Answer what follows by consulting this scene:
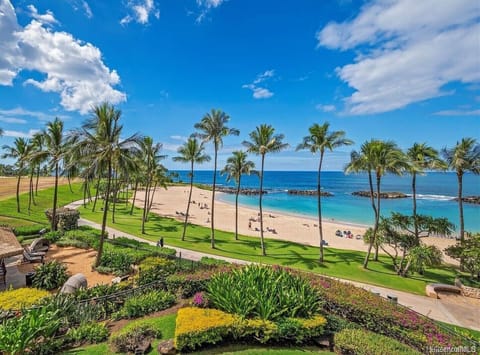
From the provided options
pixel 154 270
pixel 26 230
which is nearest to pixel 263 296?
pixel 154 270

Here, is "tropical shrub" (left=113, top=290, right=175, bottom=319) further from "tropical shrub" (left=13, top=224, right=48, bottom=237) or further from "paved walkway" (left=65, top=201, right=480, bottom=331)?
"tropical shrub" (left=13, top=224, right=48, bottom=237)

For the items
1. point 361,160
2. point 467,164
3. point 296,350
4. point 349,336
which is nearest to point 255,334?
Answer: point 296,350

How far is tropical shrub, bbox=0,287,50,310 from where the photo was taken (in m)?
9.23

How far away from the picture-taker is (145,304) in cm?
992

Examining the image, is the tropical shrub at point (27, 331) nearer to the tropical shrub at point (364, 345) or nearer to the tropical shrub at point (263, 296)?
the tropical shrub at point (263, 296)

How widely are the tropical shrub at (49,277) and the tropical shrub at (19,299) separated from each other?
102 inches

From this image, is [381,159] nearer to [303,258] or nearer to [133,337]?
[303,258]

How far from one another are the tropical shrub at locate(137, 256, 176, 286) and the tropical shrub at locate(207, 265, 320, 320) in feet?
14.2

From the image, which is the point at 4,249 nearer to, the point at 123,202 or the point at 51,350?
the point at 51,350

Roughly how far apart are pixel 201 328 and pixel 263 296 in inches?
90.9

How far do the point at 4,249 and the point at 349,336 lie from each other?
15057 millimetres

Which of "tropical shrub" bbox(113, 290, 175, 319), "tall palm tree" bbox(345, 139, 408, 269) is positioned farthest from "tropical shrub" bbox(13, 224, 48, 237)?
"tall palm tree" bbox(345, 139, 408, 269)

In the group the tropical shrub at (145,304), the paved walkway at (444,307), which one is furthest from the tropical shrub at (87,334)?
the paved walkway at (444,307)

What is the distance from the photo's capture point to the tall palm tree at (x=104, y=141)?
14.8 m
